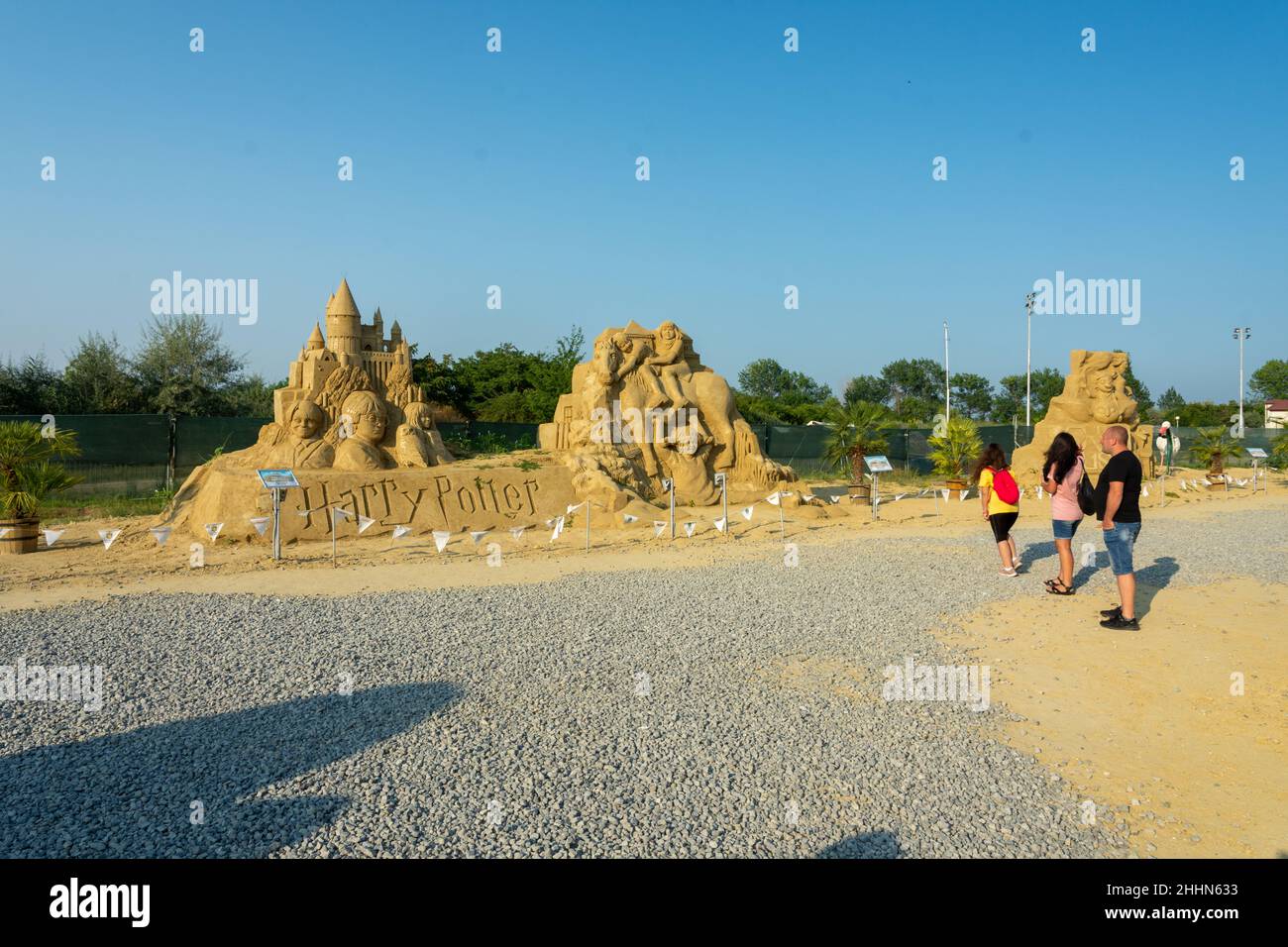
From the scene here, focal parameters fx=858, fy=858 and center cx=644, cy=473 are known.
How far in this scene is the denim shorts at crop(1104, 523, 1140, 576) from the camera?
6.98 m

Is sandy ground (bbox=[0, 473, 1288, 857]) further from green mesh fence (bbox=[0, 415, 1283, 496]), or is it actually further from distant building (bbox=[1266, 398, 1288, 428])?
distant building (bbox=[1266, 398, 1288, 428])

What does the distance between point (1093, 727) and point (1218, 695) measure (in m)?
1.21

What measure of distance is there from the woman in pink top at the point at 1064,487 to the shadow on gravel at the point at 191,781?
5.85 m

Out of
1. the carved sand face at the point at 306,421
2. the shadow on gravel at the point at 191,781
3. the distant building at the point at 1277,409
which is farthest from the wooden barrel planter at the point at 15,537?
the distant building at the point at 1277,409

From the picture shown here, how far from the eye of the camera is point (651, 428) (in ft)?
50.6

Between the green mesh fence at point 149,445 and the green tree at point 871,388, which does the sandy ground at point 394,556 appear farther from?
the green tree at point 871,388

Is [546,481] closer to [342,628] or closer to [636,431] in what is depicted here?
[636,431]

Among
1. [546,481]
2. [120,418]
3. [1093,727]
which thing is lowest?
[1093,727]

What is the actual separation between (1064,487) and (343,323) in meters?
11.6

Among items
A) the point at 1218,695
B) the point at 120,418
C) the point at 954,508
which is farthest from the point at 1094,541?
the point at 120,418

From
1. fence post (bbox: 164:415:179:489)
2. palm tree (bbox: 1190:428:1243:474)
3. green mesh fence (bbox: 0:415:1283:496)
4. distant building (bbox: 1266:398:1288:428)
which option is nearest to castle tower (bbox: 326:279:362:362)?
green mesh fence (bbox: 0:415:1283:496)

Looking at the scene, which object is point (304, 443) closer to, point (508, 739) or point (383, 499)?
point (383, 499)

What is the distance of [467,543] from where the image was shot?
11.8 m

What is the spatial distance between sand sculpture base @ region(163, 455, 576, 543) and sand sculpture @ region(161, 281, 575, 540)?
16mm
